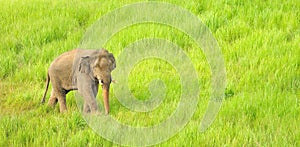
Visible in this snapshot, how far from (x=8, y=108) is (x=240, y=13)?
4.01 metres

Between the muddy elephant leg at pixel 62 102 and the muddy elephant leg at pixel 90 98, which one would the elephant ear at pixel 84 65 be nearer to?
the muddy elephant leg at pixel 90 98

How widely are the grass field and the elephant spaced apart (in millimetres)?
187

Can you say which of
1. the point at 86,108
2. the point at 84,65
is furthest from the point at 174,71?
the point at 84,65

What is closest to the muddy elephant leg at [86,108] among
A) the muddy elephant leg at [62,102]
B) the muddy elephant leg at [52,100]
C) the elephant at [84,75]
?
the elephant at [84,75]

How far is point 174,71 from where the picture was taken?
6898 millimetres

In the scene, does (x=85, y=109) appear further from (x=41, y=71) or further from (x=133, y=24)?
(x=133, y=24)

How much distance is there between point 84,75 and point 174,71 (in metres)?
1.81

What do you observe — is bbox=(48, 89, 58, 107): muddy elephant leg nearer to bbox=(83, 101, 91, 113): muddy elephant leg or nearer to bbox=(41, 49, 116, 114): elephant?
bbox=(41, 49, 116, 114): elephant

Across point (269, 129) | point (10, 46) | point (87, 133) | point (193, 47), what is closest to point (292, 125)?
point (269, 129)

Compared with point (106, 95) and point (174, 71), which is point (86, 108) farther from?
point (174, 71)

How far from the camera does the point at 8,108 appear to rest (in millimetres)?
6258

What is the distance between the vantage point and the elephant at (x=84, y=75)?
17.0 ft

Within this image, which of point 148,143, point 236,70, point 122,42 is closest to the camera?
point 148,143

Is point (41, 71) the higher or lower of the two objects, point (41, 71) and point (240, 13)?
the lower
